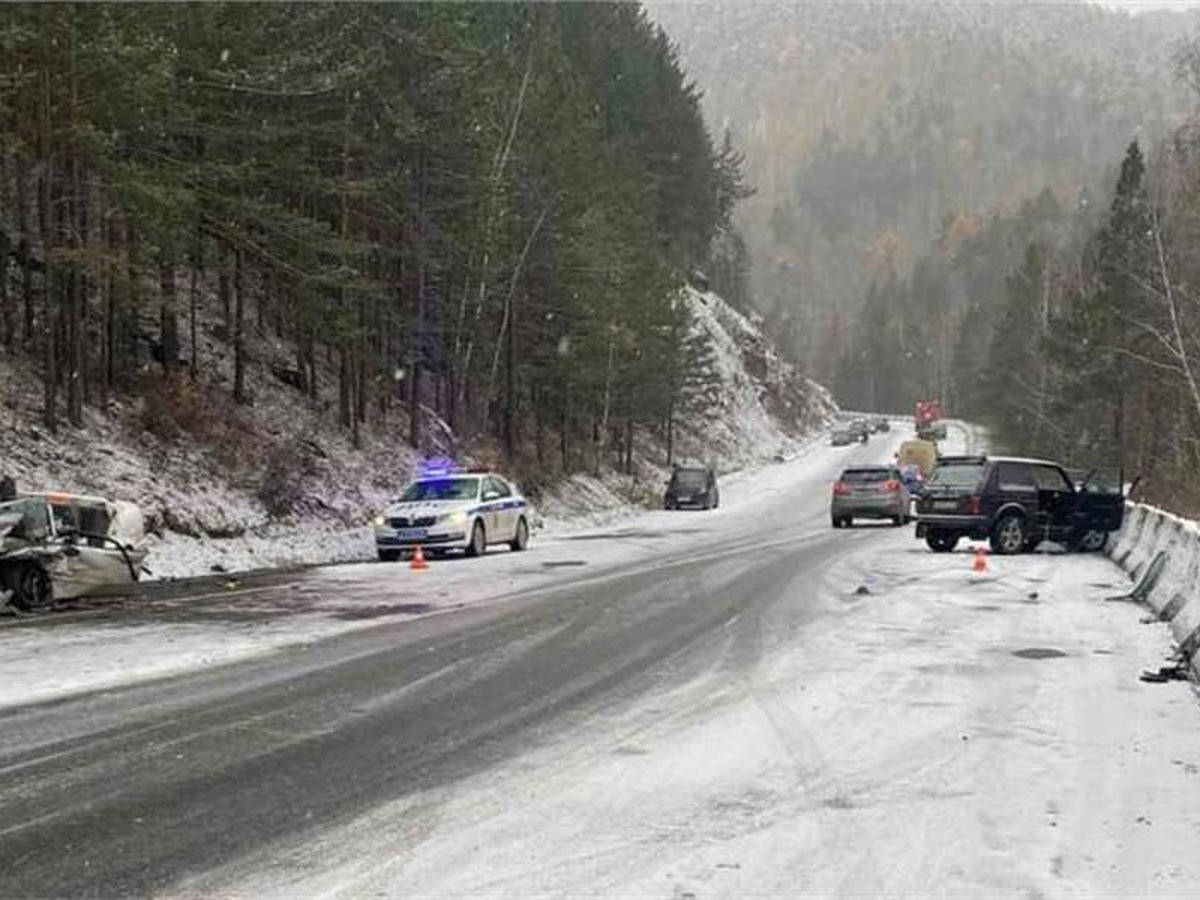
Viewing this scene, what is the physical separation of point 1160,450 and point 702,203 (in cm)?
3512

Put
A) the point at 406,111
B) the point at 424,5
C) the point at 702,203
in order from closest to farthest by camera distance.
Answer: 1. the point at 406,111
2. the point at 424,5
3. the point at 702,203

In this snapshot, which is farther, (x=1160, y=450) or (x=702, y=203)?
(x=702, y=203)

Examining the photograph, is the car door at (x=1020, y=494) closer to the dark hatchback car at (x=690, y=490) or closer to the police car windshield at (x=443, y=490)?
the police car windshield at (x=443, y=490)

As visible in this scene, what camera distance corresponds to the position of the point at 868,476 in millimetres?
37281

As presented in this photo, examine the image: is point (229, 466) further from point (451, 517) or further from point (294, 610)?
point (294, 610)

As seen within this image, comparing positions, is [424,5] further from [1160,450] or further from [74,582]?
[1160,450]

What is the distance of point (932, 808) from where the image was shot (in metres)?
6.99

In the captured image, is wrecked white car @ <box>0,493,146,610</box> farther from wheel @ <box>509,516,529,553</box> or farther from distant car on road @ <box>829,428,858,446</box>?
distant car on road @ <box>829,428,858,446</box>

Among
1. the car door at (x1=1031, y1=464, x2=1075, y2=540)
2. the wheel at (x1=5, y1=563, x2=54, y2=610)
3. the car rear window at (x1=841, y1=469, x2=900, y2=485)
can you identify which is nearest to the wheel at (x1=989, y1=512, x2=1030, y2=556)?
the car door at (x1=1031, y1=464, x2=1075, y2=540)

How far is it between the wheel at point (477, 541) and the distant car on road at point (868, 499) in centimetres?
1406

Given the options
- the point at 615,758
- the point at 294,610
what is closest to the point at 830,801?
the point at 615,758

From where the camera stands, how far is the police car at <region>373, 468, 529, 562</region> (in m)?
24.7

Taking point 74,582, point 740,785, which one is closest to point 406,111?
point 74,582

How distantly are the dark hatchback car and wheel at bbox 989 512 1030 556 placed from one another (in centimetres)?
2505
